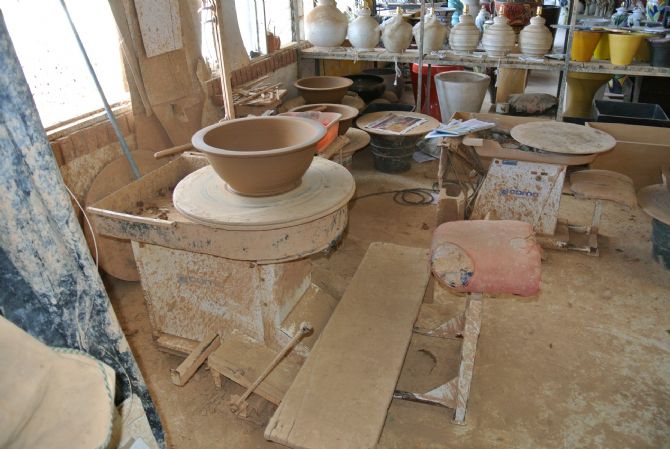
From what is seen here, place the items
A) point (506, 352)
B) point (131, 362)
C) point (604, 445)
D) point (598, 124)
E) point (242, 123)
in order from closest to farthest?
1. point (131, 362)
2. point (604, 445)
3. point (242, 123)
4. point (506, 352)
5. point (598, 124)

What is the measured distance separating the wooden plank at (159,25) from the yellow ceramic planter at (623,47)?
128 inches

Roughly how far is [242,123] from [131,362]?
132 cm

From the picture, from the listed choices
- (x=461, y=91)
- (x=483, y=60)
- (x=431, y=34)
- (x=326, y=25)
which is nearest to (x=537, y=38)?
(x=483, y=60)

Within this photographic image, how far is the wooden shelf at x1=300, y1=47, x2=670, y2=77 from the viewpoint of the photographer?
4.03 m

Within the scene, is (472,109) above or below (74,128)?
below

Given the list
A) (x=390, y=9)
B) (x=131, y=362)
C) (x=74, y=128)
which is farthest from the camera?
(x=390, y=9)

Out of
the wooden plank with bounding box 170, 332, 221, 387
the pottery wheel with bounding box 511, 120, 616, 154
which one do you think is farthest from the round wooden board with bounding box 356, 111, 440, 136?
the wooden plank with bounding box 170, 332, 221, 387

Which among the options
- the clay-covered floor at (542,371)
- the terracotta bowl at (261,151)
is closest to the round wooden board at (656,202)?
the clay-covered floor at (542,371)

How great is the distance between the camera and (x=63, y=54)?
2.76 metres

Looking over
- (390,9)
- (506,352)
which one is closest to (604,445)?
(506,352)

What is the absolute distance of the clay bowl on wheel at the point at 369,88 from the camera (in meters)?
5.17

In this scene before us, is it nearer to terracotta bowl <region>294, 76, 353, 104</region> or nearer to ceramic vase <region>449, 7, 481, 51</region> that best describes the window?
terracotta bowl <region>294, 76, 353, 104</region>

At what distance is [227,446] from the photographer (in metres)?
2.10

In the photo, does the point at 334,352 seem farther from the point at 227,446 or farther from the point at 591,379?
the point at 591,379
